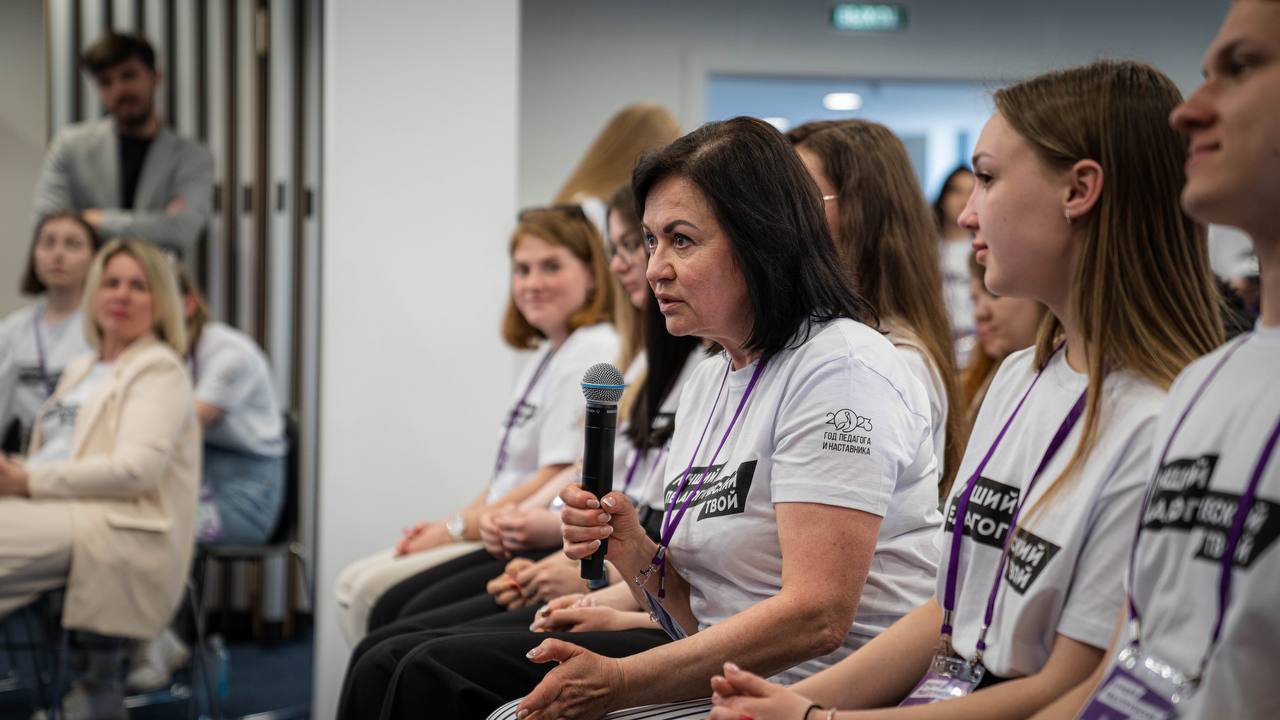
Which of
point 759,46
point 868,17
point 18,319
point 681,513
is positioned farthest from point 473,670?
point 868,17

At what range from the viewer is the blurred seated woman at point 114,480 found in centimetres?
322

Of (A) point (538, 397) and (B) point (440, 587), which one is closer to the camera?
(B) point (440, 587)

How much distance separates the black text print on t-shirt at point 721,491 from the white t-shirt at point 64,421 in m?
2.60

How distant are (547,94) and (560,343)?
2.80m

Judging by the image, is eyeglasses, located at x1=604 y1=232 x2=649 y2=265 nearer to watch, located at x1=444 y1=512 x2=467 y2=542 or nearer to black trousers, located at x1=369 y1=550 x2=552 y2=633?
black trousers, located at x1=369 y1=550 x2=552 y2=633

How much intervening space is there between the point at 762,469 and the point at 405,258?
91.1 inches

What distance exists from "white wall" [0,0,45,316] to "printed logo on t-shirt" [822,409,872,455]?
11.7ft

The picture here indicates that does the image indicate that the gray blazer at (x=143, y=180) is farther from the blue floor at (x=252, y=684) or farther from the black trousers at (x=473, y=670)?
the black trousers at (x=473, y=670)

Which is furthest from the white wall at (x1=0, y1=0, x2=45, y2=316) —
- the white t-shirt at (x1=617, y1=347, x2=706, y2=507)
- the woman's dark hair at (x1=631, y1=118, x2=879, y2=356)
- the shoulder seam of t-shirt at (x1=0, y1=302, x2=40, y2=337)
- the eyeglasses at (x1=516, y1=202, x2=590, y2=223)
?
the woman's dark hair at (x1=631, y1=118, x2=879, y2=356)

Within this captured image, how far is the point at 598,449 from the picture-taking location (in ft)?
5.02

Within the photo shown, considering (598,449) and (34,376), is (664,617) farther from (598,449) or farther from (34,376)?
(34,376)

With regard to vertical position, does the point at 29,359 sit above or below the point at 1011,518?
below

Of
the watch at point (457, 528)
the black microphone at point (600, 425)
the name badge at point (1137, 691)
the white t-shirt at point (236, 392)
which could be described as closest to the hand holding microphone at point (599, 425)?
the black microphone at point (600, 425)

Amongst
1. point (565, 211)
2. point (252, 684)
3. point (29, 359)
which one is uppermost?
point (565, 211)
